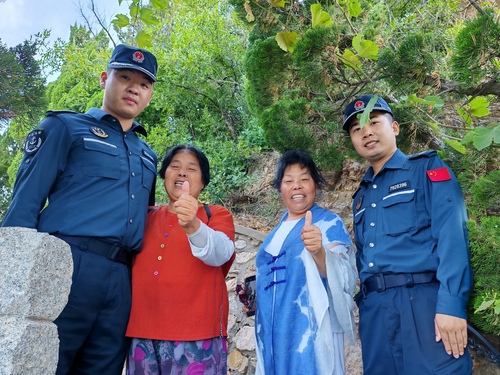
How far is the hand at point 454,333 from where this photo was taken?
1.80 metres

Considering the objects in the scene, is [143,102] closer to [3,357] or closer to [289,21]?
[289,21]

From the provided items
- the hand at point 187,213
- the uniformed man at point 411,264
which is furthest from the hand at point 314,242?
the hand at point 187,213

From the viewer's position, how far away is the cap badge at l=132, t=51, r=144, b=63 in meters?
2.48

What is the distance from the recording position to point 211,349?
88.2 inches

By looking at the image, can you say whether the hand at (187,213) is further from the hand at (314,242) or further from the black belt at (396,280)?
the black belt at (396,280)

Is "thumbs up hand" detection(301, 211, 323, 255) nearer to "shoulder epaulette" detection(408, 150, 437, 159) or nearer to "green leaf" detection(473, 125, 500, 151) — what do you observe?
"shoulder epaulette" detection(408, 150, 437, 159)

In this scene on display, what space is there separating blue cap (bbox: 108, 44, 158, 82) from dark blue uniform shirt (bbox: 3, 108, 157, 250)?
0.95 ft

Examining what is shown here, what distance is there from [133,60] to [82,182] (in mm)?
749

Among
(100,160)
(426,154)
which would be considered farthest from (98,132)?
(426,154)

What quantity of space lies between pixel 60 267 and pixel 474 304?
168cm

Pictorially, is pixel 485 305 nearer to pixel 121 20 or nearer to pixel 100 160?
pixel 121 20

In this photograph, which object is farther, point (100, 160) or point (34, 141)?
point (100, 160)

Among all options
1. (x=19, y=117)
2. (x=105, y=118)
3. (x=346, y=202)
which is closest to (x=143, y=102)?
(x=105, y=118)

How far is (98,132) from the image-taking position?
2393 mm
